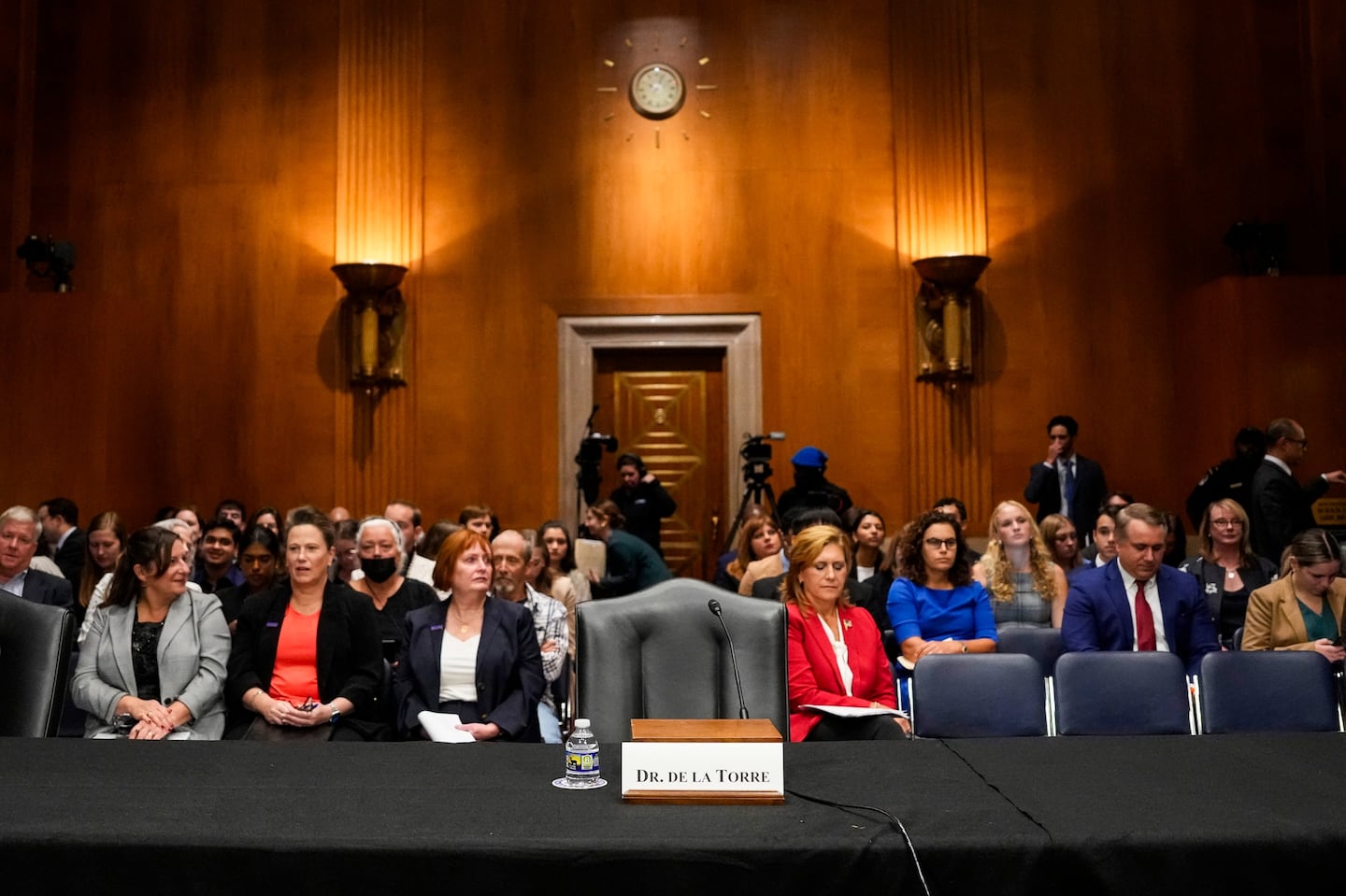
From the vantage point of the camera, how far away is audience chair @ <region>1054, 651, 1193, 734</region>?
3.53 meters

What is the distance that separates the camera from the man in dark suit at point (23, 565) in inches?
204

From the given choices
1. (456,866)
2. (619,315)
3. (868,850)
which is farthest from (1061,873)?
(619,315)

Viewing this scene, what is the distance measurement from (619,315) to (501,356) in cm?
89

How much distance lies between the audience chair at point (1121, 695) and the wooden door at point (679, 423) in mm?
5487

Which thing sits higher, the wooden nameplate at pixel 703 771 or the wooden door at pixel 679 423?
the wooden door at pixel 679 423

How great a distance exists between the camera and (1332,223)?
877 cm

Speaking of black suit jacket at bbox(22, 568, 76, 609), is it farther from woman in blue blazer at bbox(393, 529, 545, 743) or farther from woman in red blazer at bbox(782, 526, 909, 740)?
woman in red blazer at bbox(782, 526, 909, 740)

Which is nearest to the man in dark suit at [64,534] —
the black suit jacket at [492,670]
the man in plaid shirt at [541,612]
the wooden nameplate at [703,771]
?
the man in plaid shirt at [541,612]

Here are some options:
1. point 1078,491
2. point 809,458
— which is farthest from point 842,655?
point 1078,491

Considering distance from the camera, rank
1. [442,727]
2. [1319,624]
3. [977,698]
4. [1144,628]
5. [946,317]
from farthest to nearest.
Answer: [946,317]
[1319,624]
[1144,628]
[442,727]
[977,698]

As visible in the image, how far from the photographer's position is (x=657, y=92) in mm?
8914

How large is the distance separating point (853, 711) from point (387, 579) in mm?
2053

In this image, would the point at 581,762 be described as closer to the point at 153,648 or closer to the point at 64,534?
the point at 153,648

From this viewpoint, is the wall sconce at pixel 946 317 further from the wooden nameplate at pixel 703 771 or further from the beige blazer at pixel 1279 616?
the wooden nameplate at pixel 703 771
